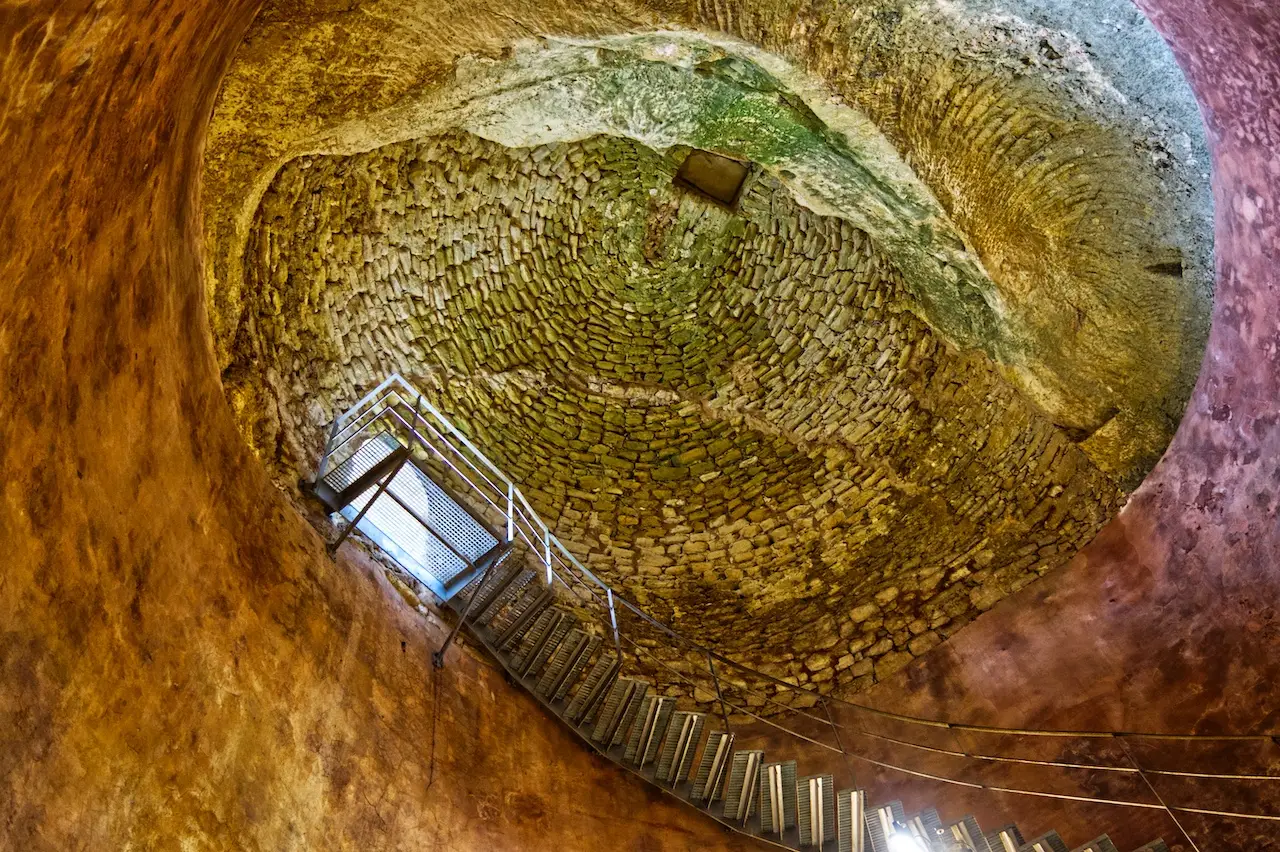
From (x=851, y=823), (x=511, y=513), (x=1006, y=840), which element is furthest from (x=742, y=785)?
(x=511, y=513)

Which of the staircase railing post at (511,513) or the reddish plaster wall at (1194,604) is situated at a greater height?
the reddish plaster wall at (1194,604)

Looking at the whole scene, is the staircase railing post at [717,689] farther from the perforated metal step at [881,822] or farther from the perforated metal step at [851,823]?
the perforated metal step at [881,822]

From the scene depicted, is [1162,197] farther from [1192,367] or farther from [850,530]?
[850,530]

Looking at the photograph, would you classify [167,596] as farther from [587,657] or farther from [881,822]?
[881,822]

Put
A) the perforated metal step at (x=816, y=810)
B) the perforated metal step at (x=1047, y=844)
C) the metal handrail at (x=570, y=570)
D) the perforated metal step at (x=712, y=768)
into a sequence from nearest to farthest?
1. the perforated metal step at (x=1047, y=844)
2. the perforated metal step at (x=816, y=810)
3. the perforated metal step at (x=712, y=768)
4. the metal handrail at (x=570, y=570)

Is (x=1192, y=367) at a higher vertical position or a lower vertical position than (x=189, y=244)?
higher

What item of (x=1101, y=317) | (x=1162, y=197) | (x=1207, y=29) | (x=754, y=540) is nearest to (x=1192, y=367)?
(x=1101, y=317)

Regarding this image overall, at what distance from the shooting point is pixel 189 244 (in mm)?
5383

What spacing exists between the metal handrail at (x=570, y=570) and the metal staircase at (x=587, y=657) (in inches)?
1.1

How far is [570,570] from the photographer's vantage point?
7.07 metres

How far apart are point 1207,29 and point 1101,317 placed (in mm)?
1825

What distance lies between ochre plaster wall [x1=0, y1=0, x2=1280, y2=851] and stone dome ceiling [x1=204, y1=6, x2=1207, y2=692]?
1.48 feet

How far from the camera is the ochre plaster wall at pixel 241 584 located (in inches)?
142

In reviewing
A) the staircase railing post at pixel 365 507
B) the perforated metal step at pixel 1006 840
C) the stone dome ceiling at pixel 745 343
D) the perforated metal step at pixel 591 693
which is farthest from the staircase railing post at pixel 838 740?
the staircase railing post at pixel 365 507
